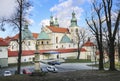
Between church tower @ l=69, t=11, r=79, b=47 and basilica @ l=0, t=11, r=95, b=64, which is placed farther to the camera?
church tower @ l=69, t=11, r=79, b=47

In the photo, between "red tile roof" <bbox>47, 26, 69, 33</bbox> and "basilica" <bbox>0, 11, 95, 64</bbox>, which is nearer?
"basilica" <bbox>0, 11, 95, 64</bbox>

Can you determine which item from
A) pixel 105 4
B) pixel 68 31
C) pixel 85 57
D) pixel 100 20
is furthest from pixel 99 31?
pixel 68 31

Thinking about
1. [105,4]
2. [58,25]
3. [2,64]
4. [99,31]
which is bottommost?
[2,64]

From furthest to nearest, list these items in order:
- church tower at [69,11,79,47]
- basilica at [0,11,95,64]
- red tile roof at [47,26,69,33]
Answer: church tower at [69,11,79,47] < red tile roof at [47,26,69,33] < basilica at [0,11,95,64]

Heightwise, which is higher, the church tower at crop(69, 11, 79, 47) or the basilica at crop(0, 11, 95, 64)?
the church tower at crop(69, 11, 79, 47)

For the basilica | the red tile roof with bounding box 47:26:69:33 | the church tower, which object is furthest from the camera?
the church tower

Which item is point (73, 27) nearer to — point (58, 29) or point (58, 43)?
point (58, 29)

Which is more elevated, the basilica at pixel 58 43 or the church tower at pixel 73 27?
the church tower at pixel 73 27

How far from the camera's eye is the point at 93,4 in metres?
33.4

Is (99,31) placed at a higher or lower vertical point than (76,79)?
higher

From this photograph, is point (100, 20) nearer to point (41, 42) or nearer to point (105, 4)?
point (105, 4)

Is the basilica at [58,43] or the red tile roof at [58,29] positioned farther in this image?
the red tile roof at [58,29]

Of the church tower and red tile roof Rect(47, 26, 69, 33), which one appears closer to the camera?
red tile roof Rect(47, 26, 69, 33)

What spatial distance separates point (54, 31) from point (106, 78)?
102795mm
